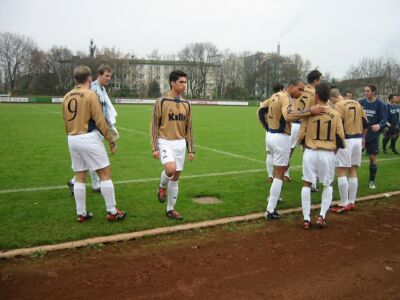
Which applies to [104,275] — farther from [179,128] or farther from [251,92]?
[251,92]

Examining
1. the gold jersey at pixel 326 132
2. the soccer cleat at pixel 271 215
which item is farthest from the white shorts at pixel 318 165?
the soccer cleat at pixel 271 215

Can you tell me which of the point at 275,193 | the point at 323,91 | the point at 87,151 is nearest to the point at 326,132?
the point at 323,91

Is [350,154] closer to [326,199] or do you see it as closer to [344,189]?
[344,189]

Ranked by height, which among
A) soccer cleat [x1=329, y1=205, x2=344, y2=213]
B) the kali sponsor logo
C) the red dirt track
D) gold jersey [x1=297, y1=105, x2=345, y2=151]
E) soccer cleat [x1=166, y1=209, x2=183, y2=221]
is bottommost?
the red dirt track

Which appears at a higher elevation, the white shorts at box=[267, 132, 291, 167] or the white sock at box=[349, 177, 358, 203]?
the white shorts at box=[267, 132, 291, 167]

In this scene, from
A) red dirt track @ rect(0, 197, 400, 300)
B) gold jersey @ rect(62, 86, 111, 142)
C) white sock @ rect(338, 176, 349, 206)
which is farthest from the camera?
white sock @ rect(338, 176, 349, 206)

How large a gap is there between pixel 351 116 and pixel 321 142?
179 centimetres

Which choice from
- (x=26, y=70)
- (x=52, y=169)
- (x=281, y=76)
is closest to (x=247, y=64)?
(x=281, y=76)

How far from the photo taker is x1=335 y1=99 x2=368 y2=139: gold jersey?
24.3 ft

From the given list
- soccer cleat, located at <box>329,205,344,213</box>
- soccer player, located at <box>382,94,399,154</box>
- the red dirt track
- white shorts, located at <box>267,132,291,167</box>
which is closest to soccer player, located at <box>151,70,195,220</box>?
the red dirt track

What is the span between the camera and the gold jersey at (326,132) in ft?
19.9

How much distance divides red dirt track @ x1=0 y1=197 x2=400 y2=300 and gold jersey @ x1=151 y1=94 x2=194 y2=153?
1637mm

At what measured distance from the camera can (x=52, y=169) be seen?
10133 millimetres

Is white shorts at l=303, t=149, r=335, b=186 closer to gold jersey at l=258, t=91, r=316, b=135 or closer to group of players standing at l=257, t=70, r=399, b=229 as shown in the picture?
group of players standing at l=257, t=70, r=399, b=229
